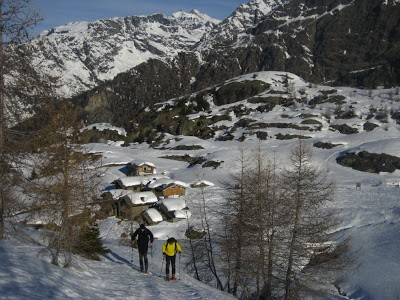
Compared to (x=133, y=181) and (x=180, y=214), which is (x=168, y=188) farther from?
(x=180, y=214)

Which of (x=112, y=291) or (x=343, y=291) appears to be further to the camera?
(x=343, y=291)

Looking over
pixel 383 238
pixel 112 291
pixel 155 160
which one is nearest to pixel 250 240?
pixel 112 291

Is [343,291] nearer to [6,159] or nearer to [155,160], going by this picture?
[6,159]

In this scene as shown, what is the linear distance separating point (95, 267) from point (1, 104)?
674 cm

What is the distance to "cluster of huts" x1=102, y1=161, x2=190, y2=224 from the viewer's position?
160 feet

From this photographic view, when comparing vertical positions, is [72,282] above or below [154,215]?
above

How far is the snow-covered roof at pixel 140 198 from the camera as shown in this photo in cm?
5225

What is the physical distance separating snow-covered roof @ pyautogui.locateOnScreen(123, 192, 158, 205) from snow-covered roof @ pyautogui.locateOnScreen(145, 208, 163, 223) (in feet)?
11.2

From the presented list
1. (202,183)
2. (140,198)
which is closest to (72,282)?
(140,198)

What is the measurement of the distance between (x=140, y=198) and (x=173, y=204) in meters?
5.67

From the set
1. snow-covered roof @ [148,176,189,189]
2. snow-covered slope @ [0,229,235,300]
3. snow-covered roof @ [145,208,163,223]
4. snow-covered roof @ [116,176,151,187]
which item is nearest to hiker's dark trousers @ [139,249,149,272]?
Answer: snow-covered slope @ [0,229,235,300]

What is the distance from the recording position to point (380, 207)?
147 feet

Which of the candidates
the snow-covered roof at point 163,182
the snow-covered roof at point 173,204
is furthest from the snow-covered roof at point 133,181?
the snow-covered roof at point 173,204

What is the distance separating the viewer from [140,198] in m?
53.1
